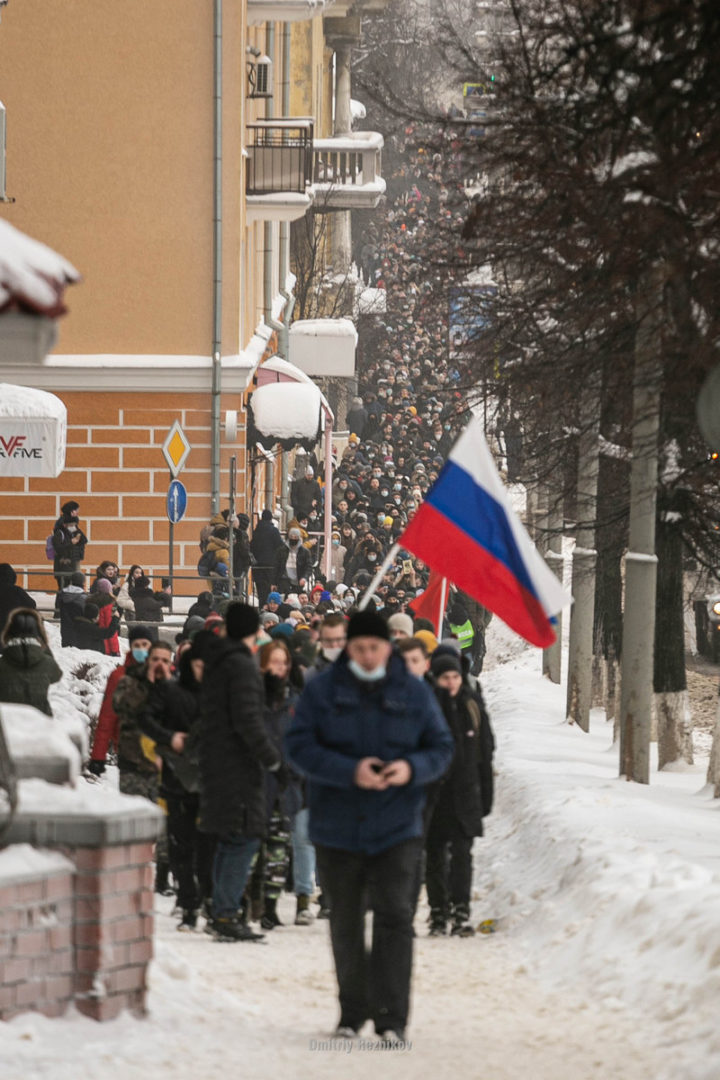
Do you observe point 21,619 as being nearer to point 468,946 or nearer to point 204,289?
point 468,946

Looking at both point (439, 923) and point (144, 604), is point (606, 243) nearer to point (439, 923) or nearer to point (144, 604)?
point (439, 923)

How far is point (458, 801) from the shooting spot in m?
11.2

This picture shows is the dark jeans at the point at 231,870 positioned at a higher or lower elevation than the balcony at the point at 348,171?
lower

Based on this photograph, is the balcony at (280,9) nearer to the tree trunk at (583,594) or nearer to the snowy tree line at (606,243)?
the tree trunk at (583,594)

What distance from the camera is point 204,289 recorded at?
116ft

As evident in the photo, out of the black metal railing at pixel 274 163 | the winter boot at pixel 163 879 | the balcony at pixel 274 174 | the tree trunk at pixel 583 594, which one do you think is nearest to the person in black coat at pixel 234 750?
the winter boot at pixel 163 879

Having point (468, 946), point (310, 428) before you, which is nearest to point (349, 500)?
point (310, 428)

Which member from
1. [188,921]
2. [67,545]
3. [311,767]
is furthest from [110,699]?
[67,545]

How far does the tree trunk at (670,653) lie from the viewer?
19516 millimetres

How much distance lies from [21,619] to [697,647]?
74.3 feet

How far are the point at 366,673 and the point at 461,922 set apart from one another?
4306mm

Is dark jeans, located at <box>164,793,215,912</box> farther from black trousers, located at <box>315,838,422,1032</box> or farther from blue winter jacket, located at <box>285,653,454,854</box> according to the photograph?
blue winter jacket, located at <box>285,653,454,854</box>

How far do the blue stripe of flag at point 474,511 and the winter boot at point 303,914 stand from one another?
225 cm

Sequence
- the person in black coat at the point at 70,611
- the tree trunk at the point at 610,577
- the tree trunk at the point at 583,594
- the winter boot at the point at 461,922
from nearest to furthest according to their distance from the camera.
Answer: the winter boot at the point at 461,922 → the tree trunk at the point at 610,577 → the tree trunk at the point at 583,594 → the person in black coat at the point at 70,611
